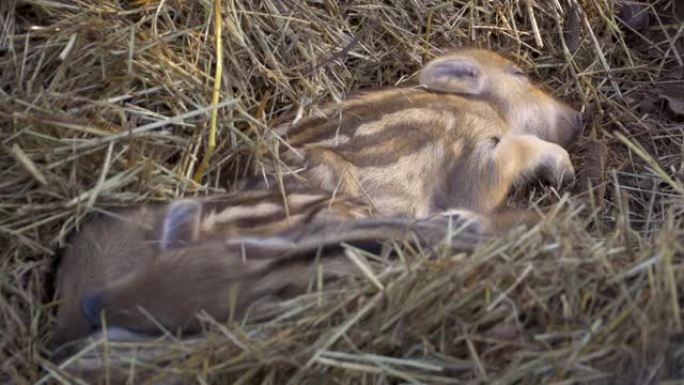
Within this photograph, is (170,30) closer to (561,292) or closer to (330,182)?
(330,182)

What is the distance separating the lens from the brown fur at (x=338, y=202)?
111 inches

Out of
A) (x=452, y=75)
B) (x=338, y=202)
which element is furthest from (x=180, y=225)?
(x=452, y=75)

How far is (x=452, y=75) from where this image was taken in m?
3.99

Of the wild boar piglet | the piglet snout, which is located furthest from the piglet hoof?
the piglet snout

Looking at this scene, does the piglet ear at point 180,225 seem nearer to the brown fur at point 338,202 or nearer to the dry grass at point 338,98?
the brown fur at point 338,202

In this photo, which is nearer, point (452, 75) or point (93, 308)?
point (93, 308)

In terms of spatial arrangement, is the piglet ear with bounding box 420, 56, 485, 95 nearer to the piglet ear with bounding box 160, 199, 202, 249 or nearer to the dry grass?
the dry grass

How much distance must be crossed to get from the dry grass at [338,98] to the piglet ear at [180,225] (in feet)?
0.70

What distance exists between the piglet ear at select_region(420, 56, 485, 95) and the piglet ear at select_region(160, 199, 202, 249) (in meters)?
1.17

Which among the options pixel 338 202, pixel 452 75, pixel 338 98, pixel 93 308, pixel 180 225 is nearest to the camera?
pixel 93 308

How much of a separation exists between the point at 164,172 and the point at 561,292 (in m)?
1.24

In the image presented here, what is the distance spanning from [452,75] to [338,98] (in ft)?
1.53

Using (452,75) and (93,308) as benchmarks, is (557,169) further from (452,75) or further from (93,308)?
(93,308)

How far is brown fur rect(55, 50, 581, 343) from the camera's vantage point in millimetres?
2816
